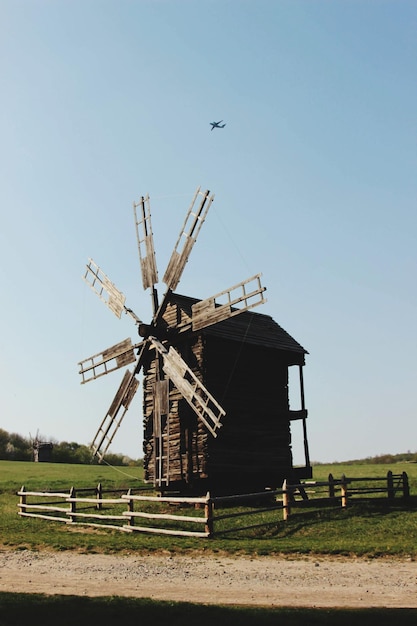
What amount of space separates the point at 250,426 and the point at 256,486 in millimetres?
2467

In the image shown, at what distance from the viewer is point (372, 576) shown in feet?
41.7

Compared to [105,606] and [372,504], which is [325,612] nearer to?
[105,606]

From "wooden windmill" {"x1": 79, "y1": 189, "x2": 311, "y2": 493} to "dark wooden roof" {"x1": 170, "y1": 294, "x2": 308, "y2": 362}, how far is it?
0.06 meters

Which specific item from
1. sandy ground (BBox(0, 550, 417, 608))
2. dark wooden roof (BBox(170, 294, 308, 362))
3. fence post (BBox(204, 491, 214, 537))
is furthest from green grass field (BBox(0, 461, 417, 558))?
dark wooden roof (BBox(170, 294, 308, 362))

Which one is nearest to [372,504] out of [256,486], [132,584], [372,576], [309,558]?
[256,486]

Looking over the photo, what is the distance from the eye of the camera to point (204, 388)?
23.0m

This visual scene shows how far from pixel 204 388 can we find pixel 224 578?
419 inches

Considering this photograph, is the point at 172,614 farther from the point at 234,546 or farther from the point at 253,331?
the point at 253,331

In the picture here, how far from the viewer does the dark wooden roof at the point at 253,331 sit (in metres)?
25.7

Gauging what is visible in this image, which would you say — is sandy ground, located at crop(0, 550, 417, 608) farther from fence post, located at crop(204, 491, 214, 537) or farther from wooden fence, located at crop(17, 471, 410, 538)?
wooden fence, located at crop(17, 471, 410, 538)

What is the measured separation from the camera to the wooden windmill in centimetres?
2403

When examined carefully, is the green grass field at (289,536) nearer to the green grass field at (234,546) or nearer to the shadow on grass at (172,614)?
the green grass field at (234,546)

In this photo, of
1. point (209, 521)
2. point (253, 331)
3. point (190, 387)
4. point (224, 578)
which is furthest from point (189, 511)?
point (224, 578)

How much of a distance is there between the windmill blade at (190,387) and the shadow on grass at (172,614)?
39.7ft
